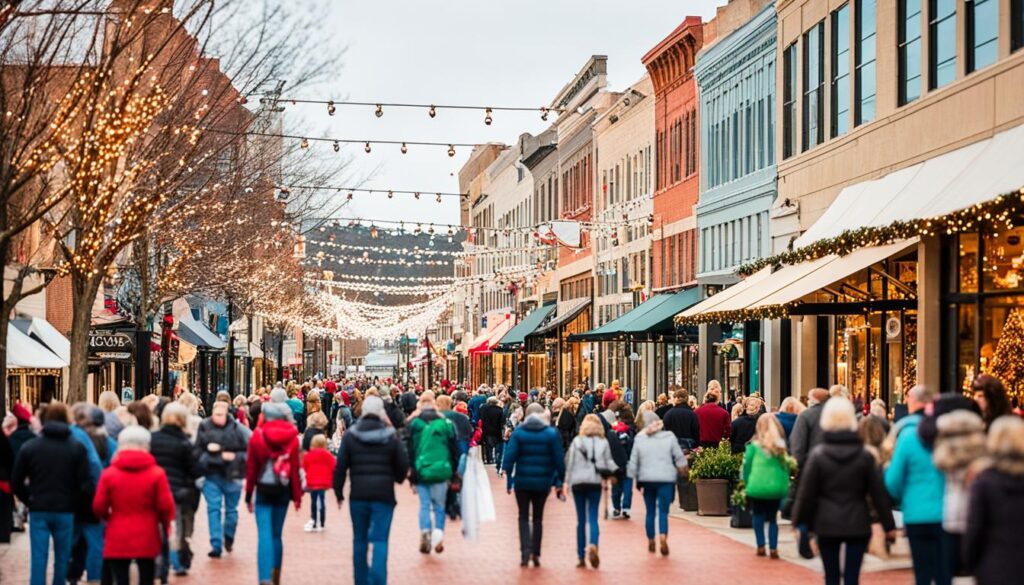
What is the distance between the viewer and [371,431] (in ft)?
52.1

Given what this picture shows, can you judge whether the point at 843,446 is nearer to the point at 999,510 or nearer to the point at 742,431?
the point at 999,510

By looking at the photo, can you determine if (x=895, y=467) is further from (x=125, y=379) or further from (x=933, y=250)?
(x=125, y=379)

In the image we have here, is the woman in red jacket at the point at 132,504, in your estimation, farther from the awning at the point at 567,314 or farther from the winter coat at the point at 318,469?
the awning at the point at 567,314

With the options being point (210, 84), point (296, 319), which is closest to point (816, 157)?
point (210, 84)

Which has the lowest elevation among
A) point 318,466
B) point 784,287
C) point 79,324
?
point 318,466

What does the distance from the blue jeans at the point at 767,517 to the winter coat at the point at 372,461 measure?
4.45 meters

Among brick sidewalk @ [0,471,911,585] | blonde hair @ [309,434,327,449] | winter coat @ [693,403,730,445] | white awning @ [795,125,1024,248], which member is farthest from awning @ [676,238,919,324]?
blonde hair @ [309,434,327,449]

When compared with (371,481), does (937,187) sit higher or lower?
higher

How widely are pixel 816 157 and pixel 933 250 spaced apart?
9.35 meters

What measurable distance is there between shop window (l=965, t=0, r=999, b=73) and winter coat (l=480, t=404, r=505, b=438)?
13967mm

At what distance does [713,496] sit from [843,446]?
1124cm

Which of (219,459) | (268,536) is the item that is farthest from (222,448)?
(268,536)

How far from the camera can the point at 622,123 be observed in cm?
5738

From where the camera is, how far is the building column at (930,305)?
2447cm
